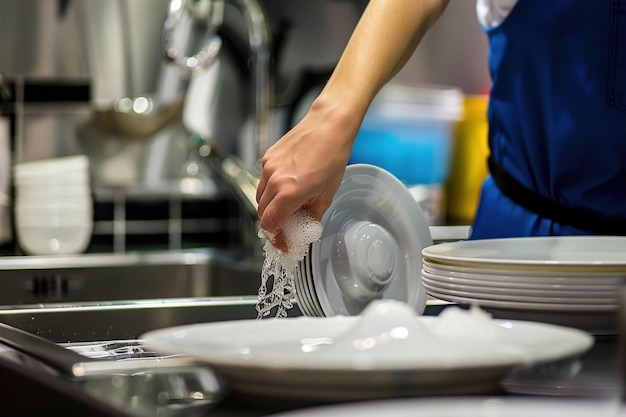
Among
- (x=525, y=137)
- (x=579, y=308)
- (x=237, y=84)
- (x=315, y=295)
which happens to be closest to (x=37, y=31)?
(x=237, y=84)

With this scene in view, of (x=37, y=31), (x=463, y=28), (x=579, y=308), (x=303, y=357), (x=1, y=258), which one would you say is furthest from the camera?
(x=463, y=28)

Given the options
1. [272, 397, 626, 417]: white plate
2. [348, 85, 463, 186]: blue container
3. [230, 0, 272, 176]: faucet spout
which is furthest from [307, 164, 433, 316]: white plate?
[348, 85, 463, 186]: blue container

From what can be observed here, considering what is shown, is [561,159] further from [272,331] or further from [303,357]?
[303,357]

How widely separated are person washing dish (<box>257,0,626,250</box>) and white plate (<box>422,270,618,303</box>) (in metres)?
0.32

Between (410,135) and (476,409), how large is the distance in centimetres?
204

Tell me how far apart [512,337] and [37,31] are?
1.89 meters

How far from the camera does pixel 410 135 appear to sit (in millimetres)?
2459

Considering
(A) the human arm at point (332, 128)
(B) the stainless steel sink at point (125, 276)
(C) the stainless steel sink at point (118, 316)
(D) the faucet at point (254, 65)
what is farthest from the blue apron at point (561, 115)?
(B) the stainless steel sink at point (125, 276)

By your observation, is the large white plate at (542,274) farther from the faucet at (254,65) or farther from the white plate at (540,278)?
the faucet at (254,65)

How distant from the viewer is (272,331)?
0.64 m

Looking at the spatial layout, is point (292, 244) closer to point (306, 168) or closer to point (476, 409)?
point (306, 168)

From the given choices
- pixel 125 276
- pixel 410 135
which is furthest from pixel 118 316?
pixel 410 135

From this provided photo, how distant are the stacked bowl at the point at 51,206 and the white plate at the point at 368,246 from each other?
3.95ft

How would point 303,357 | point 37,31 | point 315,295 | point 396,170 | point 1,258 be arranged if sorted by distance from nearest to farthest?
1. point 303,357
2. point 315,295
3. point 1,258
4. point 37,31
5. point 396,170
